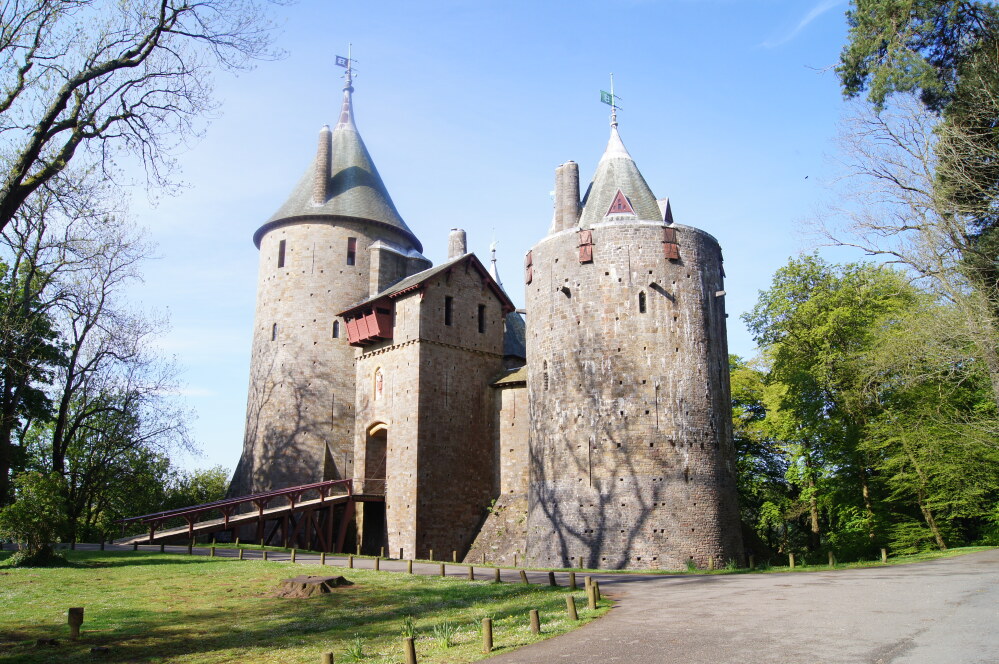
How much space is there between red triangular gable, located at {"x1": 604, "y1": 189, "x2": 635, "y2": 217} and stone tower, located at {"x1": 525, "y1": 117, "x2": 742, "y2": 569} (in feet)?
0.12

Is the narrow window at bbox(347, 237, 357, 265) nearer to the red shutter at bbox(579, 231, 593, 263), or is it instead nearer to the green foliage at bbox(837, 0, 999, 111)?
the red shutter at bbox(579, 231, 593, 263)

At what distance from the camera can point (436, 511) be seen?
28484 mm

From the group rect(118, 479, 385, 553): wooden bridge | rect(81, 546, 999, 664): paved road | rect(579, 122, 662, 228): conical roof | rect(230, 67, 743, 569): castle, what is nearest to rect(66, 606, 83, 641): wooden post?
rect(81, 546, 999, 664): paved road

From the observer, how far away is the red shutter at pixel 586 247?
25406mm

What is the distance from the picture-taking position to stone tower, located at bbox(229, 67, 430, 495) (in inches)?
1273

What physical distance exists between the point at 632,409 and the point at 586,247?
560 centimetres

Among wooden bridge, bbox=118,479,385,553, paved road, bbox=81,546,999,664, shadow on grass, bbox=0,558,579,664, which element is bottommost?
shadow on grass, bbox=0,558,579,664

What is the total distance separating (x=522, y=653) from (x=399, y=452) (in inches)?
776

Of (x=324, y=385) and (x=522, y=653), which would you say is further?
(x=324, y=385)

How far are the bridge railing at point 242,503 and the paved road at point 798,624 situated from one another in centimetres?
1490

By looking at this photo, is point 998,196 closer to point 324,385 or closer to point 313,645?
point 313,645

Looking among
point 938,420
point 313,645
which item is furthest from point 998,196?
point 313,645

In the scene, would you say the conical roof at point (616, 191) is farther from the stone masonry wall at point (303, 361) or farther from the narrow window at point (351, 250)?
the stone masonry wall at point (303, 361)

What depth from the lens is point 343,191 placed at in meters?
35.7
